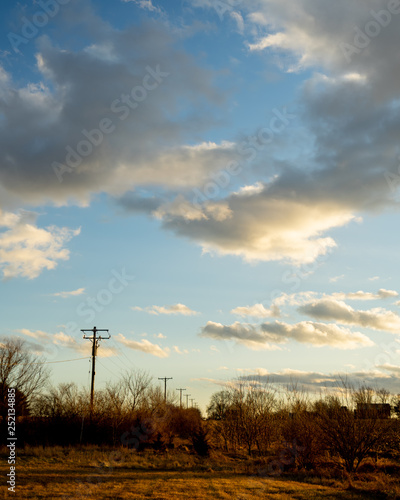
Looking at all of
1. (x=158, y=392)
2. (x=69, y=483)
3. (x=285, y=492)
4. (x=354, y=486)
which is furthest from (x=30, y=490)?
(x=158, y=392)

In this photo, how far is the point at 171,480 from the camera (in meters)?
20.0

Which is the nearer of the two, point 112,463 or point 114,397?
point 112,463

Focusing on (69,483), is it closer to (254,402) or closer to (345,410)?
(345,410)

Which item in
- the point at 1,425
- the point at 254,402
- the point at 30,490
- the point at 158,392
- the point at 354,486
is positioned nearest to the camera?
the point at 30,490

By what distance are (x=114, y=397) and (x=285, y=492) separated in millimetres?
28392

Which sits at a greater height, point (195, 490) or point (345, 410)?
point (345, 410)

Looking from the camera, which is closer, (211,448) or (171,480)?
(171,480)

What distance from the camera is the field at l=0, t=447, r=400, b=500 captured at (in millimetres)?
16062

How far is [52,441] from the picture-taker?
3809cm

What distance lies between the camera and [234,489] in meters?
18.1

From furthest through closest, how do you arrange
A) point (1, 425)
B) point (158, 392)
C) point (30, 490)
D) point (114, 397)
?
point (158, 392)
point (114, 397)
point (1, 425)
point (30, 490)

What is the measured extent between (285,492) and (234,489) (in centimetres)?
206

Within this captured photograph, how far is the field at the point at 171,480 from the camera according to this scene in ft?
52.7

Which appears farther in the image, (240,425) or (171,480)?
(240,425)
